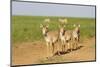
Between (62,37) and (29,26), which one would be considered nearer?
(29,26)

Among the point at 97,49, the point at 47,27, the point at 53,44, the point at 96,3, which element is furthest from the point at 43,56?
the point at 96,3

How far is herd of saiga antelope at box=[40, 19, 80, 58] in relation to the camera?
257 cm

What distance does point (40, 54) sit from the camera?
254 centimetres

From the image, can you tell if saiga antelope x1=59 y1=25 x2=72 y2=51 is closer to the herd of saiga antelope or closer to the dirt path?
the herd of saiga antelope

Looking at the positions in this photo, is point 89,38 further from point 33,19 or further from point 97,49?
point 33,19

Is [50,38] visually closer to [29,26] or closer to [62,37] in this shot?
[62,37]

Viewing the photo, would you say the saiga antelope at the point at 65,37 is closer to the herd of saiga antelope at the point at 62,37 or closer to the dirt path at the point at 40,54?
the herd of saiga antelope at the point at 62,37

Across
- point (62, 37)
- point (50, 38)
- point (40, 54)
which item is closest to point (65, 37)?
point (62, 37)

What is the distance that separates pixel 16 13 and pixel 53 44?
1.90ft

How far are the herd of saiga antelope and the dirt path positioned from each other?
65 mm

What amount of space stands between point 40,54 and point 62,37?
346 millimetres

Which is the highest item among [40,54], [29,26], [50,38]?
[29,26]

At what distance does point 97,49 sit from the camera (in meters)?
2.84

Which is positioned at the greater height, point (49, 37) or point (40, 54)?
point (49, 37)
